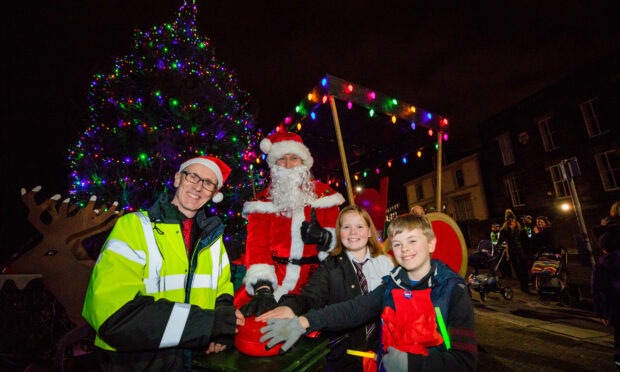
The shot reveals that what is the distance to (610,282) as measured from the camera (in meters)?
3.34

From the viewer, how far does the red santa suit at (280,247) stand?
8.89 feet

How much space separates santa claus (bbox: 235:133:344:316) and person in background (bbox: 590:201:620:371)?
→ 11.5ft

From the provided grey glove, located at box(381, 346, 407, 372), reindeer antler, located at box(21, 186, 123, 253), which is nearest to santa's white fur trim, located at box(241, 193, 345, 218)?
grey glove, located at box(381, 346, 407, 372)

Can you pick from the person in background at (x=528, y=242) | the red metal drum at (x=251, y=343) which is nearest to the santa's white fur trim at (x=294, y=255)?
the red metal drum at (x=251, y=343)

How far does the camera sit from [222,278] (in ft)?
6.93

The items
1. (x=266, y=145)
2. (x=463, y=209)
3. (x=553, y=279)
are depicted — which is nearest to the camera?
(x=266, y=145)

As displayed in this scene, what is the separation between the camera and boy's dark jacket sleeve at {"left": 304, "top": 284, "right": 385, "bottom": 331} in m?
1.88

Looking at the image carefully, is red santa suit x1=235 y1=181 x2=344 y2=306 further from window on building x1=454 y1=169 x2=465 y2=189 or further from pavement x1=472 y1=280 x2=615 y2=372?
A: window on building x1=454 y1=169 x2=465 y2=189

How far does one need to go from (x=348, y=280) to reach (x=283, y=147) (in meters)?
1.94

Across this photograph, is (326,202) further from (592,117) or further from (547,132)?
(547,132)

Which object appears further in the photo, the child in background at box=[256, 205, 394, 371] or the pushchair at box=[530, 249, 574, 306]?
the pushchair at box=[530, 249, 574, 306]

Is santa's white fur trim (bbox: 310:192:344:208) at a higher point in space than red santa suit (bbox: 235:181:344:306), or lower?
higher

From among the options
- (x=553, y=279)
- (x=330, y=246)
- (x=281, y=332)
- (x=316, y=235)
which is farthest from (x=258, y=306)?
(x=553, y=279)

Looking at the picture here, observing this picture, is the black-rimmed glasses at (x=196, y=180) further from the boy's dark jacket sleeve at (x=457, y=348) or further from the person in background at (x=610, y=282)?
the person in background at (x=610, y=282)
